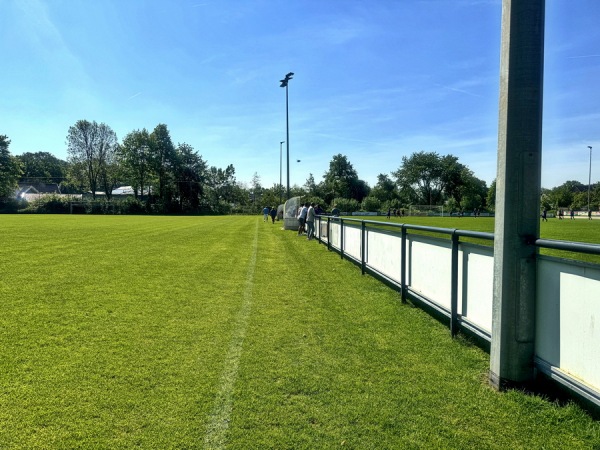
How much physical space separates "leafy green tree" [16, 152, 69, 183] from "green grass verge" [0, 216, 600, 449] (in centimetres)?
13729

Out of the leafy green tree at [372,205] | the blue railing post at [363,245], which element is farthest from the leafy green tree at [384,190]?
the blue railing post at [363,245]

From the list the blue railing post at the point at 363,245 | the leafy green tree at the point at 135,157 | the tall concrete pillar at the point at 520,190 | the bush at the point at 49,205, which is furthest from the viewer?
the leafy green tree at the point at 135,157

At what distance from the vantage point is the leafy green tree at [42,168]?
4892 inches

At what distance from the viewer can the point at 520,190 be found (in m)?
3.20

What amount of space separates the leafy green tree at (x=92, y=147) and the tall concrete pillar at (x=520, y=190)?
290 ft

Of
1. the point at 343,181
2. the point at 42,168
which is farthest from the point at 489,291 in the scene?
the point at 42,168

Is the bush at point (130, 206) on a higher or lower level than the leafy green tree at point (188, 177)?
lower

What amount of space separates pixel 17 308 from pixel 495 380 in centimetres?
627

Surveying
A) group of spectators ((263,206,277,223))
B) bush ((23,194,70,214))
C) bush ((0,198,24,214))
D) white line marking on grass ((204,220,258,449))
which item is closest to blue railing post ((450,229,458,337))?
white line marking on grass ((204,220,258,449))

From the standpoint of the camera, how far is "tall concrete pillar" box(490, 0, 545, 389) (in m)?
3.20

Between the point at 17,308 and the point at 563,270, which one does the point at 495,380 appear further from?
the point at 17,308

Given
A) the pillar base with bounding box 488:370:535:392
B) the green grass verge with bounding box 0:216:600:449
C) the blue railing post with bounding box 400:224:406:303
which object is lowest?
the green grass verge with bounding box 0:216:600:449

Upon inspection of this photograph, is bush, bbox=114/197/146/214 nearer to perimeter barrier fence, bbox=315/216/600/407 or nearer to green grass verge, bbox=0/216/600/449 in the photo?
green grass verge, bbox=0/216/600/449

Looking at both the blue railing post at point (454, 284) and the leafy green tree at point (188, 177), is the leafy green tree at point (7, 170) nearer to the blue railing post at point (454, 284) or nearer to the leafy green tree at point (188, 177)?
the leafy green tree at point (188, 177)
